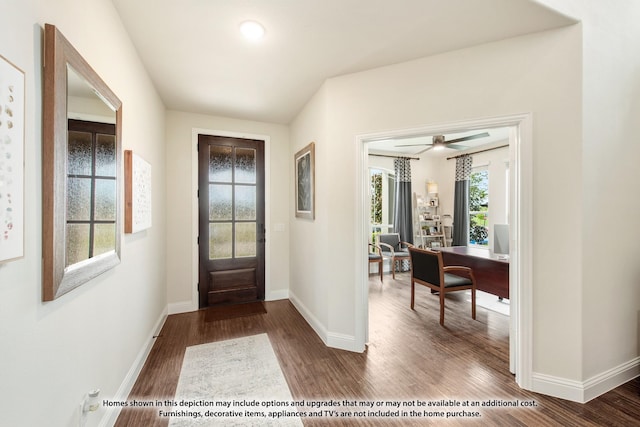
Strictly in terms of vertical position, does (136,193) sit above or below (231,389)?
above

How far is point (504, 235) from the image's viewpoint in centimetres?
382

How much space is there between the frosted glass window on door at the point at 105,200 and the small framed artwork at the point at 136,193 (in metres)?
0.29

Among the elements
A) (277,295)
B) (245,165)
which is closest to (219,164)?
(245,165)

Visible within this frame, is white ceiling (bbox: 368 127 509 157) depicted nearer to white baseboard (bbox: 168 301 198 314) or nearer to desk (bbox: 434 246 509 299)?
desk (bbox: 434 246 509 299)

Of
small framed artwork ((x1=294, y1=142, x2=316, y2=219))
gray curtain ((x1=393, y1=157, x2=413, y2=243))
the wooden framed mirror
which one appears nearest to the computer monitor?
gray curtain ((x1=393, y1=157, x2=413, y2=243))

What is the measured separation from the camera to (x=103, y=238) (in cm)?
147

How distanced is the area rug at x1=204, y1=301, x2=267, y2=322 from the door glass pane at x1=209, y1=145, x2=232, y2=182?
1.75 meters

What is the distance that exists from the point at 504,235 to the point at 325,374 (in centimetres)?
329

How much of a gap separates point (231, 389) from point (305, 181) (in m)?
2.18

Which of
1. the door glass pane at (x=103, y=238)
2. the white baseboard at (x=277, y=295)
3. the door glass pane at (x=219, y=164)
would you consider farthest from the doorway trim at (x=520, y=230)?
the white baseboard at (x=277, y=295)

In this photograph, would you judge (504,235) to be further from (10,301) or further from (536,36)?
(10,301)

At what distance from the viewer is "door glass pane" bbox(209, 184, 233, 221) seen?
11.7 feet

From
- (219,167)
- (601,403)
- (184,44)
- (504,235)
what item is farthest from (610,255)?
(219,167)

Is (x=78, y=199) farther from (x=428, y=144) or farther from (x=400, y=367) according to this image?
(x=428, y=144)
